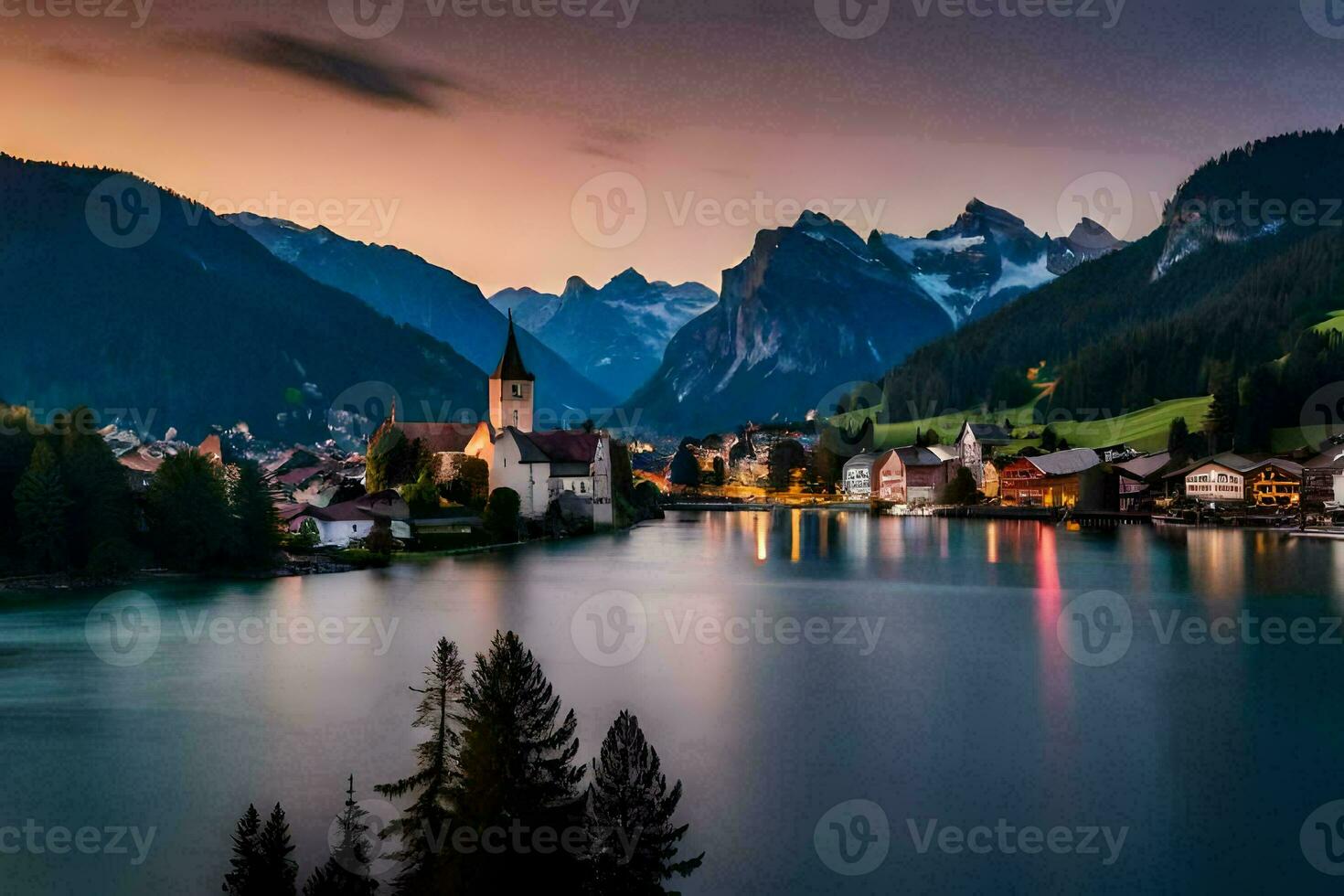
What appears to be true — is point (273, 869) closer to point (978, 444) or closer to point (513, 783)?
point (513, 783)

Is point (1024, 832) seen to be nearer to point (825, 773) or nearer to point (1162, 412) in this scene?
point (825, 773)

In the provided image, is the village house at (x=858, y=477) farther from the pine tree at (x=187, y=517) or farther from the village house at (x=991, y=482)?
the pine tree at (x=187, y=517)

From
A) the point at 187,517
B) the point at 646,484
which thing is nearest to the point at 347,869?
the point at 187,517

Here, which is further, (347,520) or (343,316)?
(343,316)

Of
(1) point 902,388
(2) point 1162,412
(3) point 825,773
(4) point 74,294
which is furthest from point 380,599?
(4) point 74,294

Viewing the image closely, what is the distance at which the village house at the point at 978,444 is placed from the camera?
109562 mm

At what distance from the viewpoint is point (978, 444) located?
111 m

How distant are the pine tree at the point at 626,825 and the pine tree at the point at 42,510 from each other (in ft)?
106

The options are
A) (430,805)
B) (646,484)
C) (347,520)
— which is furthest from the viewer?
(646,484)

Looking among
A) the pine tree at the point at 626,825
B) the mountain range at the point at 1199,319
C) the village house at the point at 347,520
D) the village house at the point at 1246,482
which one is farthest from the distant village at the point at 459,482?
the mountain range at the point at 1199,319

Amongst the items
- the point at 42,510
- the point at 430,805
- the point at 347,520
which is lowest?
the point at 430,805

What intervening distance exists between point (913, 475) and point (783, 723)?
291 ft

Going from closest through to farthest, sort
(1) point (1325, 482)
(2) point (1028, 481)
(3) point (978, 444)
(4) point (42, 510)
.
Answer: (4) point (42, 510), (1) point (1325, 482), (2) point (1028, 481), (3) point (978, 444)

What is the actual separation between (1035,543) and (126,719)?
164ft
